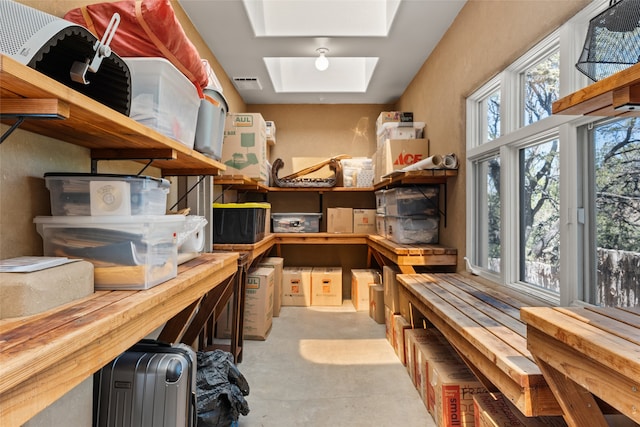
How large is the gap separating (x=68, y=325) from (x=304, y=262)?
441 cm

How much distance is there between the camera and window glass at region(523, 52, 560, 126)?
197 centimetres

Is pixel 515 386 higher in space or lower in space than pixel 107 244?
lower

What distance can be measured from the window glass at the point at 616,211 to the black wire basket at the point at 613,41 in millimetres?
582

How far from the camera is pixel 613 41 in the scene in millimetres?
1038

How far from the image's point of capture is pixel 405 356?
2.73 m

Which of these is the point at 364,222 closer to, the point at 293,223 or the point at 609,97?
the point at 293,223

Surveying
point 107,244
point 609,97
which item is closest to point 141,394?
point 107,244

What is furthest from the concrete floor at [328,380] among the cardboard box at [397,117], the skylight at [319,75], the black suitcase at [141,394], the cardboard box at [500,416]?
the skylight at [319,75]

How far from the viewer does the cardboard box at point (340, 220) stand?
4.69m

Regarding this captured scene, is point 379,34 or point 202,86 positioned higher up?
point 379,34

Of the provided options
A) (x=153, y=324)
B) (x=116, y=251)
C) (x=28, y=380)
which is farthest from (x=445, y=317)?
(x=28, y=380)

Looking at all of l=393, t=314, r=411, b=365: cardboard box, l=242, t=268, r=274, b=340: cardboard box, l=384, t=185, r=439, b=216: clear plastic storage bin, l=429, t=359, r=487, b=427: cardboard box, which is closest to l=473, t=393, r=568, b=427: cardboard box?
l=429, t=359, r=487, b=427: cardboard box

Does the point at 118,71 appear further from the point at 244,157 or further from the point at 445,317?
the point at 244,157

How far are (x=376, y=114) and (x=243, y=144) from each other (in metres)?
2.37
